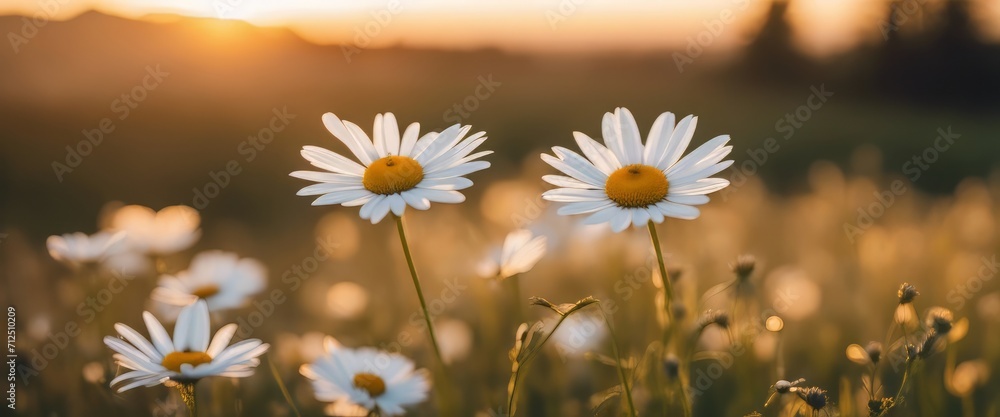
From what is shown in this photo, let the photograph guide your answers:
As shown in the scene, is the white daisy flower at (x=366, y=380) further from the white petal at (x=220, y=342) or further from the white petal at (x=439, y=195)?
the white petal at (x=439, y=195)

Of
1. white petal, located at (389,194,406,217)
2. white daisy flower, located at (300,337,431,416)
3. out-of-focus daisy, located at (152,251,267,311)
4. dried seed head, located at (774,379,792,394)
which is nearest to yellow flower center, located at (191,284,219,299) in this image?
out-of-focus daisy, located at (152,251,267,311)

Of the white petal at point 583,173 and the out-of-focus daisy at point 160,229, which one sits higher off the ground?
the out-of-focus daisy at point 160,229

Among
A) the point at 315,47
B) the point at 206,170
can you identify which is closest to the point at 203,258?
the point at 206,170

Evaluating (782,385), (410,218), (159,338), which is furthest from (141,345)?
(410,218)

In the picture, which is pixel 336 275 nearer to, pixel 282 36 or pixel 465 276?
pixel 465 276

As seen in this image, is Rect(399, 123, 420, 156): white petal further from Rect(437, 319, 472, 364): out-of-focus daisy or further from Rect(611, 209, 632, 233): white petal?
Rect(437, 319, 472, 364): out-of-focus daisy

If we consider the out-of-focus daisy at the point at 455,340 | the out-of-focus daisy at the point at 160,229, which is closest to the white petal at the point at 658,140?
the out-of-focus daisy at the point at 455,340

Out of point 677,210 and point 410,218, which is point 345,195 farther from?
point 410,218
